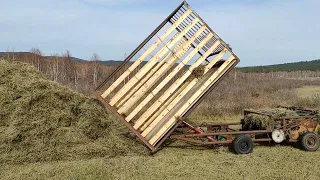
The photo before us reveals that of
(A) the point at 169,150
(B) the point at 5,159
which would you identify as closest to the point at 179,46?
(A) the point at 169,150

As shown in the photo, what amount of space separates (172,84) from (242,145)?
2.37 metres

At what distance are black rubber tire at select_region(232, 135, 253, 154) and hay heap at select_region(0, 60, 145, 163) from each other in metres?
2.42

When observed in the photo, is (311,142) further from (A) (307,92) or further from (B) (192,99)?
(A) (307,92)

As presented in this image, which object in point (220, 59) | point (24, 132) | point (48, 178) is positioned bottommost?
point (48, 178)

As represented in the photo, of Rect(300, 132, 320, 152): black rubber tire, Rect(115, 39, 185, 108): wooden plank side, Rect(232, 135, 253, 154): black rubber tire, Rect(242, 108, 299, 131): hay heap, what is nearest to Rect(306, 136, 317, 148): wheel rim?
Rect(300, 132, 320, 152): black rubber tire

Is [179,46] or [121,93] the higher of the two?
[179,46]

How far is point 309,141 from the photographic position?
9.19m

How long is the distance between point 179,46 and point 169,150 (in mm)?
2771

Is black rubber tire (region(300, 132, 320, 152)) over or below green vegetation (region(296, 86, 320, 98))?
over

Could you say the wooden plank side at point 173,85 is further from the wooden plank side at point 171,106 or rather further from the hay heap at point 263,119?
the hay heap at point 263,119

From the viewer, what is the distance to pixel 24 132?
26.3 feet

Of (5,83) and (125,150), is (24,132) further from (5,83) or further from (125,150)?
(125,150)

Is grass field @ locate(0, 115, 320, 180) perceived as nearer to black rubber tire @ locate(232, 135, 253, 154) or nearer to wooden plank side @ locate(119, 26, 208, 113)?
black rubber tire @ locate(232, 135, 253, 154)

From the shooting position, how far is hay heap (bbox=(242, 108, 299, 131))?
9367 mm
